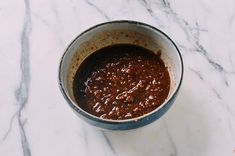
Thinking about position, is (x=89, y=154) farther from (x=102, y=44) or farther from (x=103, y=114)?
(x=102, y=44)

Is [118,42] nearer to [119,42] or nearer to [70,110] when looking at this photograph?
[119,42]

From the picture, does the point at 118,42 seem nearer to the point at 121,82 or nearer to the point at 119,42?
the point at 119,42

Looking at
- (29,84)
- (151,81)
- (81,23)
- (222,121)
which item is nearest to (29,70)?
(29,84)

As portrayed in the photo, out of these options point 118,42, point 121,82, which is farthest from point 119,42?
point 121,82
